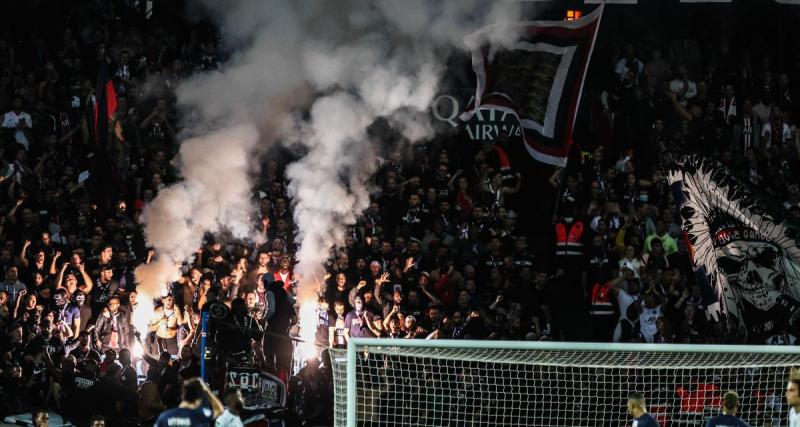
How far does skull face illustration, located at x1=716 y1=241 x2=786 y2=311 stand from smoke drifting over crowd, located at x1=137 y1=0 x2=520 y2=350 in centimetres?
500

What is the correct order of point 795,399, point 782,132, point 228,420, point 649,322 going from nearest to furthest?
point 795,399 < point 228,420 < point 649,322 < point 782,132

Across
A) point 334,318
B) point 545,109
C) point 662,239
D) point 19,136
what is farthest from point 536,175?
point 19,136

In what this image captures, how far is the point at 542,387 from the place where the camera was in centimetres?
1416

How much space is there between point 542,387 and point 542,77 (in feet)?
17.6

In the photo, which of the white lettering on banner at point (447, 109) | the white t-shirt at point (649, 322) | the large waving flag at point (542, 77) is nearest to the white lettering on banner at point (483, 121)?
the white lettering on banner at point (447, 109)

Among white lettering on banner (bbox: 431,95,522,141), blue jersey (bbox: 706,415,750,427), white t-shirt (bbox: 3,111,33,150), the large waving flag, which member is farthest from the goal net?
white t-shirt (bbox: 3,111,33,150)

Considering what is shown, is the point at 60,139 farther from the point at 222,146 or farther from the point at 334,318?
the point at 334,318

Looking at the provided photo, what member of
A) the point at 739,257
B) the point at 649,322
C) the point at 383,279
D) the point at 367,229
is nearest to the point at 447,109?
the point at 367,229

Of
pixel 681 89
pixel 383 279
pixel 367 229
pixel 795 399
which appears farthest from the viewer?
pixel 681 89

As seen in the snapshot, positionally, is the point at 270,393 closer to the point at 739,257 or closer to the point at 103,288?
the point at 103,288

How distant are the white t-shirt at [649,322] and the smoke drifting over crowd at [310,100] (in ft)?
12.6

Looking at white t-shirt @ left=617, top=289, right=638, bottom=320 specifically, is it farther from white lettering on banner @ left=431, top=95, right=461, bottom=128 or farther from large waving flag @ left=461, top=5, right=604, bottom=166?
white lettering on banner @ left=431, top=95, right=461, bottom=128

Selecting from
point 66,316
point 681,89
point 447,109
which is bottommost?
point 66,316

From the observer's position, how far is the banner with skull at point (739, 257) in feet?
47.3
